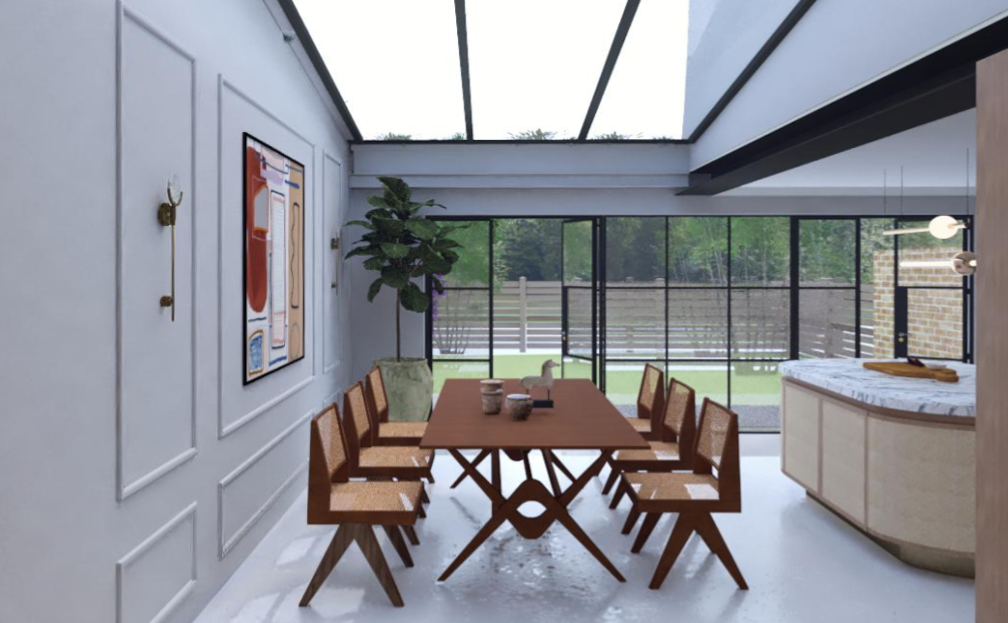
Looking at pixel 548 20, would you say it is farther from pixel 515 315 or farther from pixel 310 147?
pixel 515 315

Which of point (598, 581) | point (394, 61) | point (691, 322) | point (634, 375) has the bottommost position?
point (598, 581)

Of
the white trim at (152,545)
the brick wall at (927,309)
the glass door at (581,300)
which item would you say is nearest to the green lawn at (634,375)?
the glass door at (581,300)

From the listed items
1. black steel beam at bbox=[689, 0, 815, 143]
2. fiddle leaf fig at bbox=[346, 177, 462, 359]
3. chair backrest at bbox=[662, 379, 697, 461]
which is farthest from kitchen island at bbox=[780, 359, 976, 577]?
fiddle leaf fig at bbox=[346, 177, 462, 359]

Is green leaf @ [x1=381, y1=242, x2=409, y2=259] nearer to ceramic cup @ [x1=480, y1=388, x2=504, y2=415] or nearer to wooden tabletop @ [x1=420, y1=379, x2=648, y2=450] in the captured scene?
wooden tabletop @ [x1=420, y1=379, x2=648, y2=450]

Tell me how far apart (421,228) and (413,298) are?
0.62 meters

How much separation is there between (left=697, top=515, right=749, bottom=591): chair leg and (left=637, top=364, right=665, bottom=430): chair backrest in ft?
3.49

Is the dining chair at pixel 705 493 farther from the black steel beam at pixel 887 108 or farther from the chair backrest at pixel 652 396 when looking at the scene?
the black steel beam at pixel 887 108

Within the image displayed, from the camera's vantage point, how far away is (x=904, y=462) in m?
3.35

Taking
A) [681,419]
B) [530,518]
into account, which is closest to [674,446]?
[681,419]

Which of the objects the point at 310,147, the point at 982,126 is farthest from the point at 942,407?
the point at 310,147

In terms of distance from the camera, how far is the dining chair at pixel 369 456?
3.52 m

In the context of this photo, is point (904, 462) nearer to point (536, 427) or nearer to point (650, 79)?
point (536, 427)

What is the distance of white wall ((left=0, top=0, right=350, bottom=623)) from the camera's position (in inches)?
68.4

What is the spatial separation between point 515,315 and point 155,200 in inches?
375
